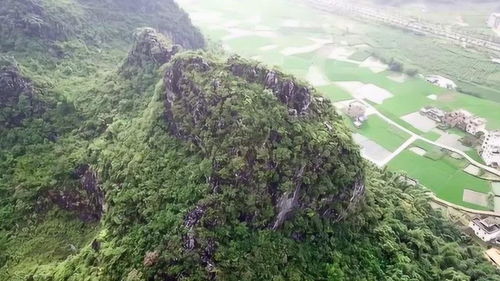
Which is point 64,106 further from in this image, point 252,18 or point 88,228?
point 252,18

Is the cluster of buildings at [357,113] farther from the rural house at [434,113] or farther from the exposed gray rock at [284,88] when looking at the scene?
the exposed gray rock at [284,88]

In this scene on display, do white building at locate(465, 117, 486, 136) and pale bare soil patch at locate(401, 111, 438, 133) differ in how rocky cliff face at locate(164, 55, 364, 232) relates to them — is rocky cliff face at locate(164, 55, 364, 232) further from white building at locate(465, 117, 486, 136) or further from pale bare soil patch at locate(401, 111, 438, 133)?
white building at locate(465, 117, 486, 136)

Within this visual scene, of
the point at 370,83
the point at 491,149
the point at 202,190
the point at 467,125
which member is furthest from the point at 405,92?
the point at 202,190

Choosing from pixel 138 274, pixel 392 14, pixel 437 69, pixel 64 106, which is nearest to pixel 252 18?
pixel 392 14

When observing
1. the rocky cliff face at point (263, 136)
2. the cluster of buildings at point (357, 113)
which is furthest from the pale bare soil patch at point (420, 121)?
the rocky cliff face at point (263, 136)

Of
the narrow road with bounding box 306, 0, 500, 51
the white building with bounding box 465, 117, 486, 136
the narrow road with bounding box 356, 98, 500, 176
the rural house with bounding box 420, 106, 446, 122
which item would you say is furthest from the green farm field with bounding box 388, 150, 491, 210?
the narrow road with bounding box 306, 0, 500, 51

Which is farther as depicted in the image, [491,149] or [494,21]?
[494,21]

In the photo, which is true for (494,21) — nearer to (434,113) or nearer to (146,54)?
(434,113)
